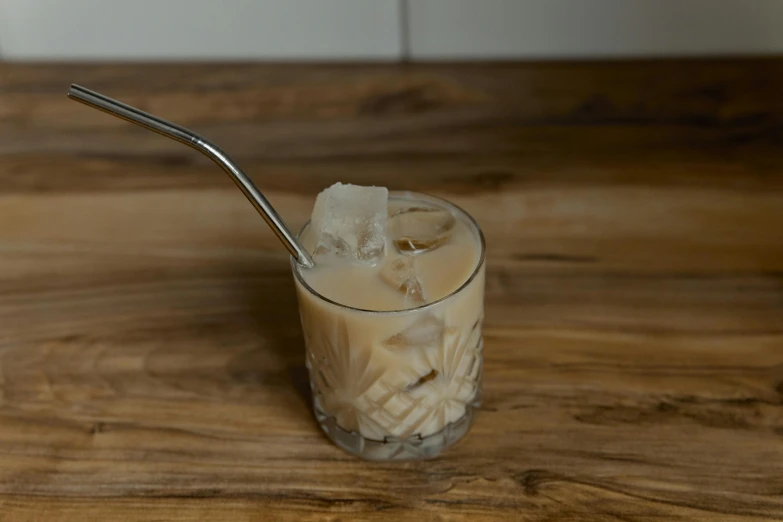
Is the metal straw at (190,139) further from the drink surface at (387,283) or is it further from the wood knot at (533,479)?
the wood knot at (533,479)

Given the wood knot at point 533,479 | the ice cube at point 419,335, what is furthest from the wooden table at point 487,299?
the ice cube at point 419,335

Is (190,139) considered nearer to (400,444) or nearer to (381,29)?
(400,444)

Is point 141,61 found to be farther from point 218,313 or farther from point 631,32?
point 631,32

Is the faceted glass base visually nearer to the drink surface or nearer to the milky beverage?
the milky beverage

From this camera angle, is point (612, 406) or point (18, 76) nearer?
point (612, 406)

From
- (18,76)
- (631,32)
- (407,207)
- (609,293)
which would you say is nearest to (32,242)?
(18,76)

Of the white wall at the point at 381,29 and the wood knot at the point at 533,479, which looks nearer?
the wood knot at the point at 533,479
